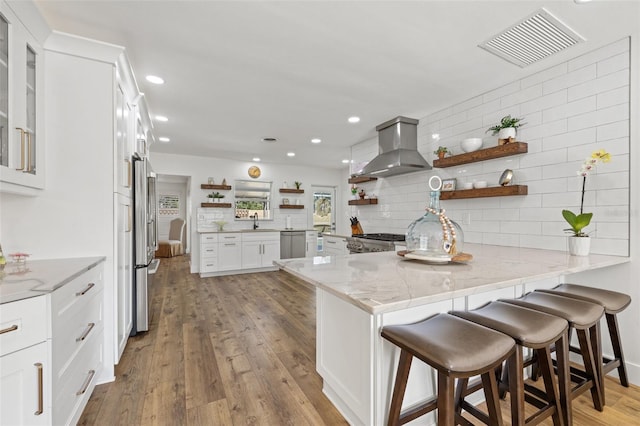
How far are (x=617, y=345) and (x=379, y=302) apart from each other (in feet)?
6.63

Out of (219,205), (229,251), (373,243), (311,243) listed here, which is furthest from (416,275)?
(219,205)

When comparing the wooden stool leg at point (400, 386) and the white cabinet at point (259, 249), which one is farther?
the white cabinet at point (259, 249)

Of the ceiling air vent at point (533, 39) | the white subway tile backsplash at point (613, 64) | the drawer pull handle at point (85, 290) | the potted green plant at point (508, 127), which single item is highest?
the ceiling air vent at point (533, 39)

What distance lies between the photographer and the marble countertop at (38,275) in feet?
3.65

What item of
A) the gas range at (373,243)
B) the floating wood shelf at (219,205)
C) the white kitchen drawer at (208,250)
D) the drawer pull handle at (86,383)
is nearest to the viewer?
the drawer pull handle at (86,383)

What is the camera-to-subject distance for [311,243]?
252 inches

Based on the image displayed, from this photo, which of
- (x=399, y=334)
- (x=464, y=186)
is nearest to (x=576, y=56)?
(x=464, y=186)

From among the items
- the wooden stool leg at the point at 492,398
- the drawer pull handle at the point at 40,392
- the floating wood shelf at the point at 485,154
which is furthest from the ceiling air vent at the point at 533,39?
the drawer pull handle at the point at 40,392

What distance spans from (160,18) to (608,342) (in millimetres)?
4004

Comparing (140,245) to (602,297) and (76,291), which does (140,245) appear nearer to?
(76,291)

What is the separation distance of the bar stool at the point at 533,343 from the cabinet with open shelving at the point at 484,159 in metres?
1.44

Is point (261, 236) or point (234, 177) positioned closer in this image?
point (261, 236)

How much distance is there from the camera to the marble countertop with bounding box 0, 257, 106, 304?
3.65 ft

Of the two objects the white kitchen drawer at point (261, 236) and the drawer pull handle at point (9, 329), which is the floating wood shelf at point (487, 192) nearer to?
the drawer pull handle at point (9, 329)
